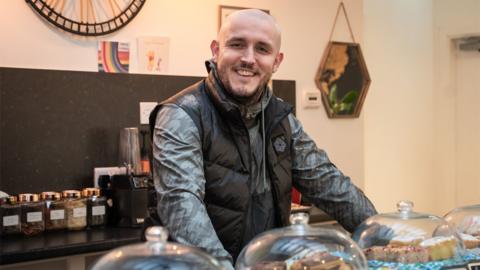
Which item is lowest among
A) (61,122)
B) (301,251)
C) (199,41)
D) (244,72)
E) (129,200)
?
(129,200)

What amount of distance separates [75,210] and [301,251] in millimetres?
1750

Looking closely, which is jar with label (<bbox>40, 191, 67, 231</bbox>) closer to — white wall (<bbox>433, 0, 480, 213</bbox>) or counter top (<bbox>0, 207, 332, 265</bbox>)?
counter top (<bbox>0, 207, 332, 265</bbox>)

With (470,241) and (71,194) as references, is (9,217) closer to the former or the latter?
(71,194)

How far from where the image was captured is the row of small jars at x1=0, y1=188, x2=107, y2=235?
8.09 feet

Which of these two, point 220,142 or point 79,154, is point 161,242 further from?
point 79,154

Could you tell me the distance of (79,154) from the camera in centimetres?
283

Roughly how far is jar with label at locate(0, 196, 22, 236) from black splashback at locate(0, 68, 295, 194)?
20 centimetres

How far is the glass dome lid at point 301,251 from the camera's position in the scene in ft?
3.43

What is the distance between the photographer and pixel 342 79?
382cm

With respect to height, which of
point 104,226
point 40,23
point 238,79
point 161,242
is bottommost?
point 104,226

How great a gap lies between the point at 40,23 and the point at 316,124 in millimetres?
1743

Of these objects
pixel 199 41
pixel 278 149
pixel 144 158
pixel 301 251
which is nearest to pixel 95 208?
pixel 144 158

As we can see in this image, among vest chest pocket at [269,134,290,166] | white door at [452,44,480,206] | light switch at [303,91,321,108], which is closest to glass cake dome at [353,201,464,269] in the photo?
vest chest pocket at [269,134,290,166]

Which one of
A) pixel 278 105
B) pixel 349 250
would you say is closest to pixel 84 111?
pixel 278 105
